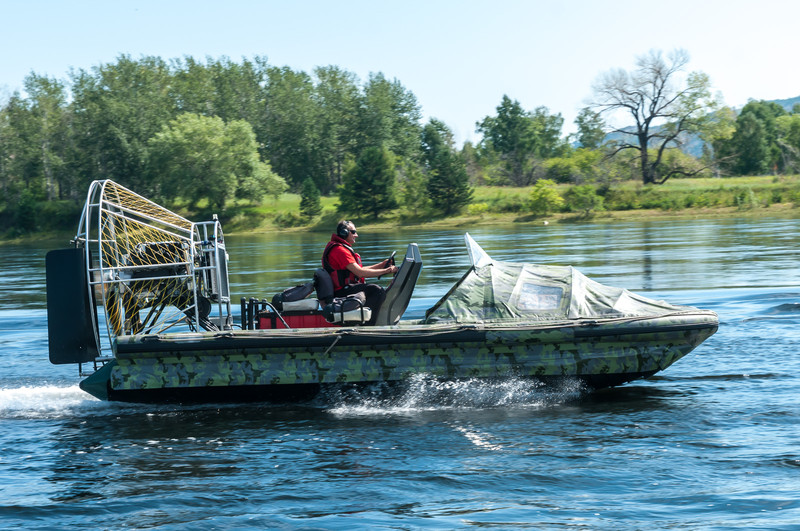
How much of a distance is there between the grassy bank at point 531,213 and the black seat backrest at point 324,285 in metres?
47.0

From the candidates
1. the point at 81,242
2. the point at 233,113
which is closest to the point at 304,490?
the point at 81,242

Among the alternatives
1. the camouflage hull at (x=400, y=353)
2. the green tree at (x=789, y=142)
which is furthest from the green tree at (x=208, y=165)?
the camouflage hull at (x=400, y=353)

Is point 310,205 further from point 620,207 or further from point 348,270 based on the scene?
point 348,270

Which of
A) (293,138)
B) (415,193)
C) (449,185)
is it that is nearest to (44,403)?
(449,185)

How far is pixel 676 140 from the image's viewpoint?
7125 cm

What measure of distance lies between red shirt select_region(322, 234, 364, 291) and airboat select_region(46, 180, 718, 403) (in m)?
0.20

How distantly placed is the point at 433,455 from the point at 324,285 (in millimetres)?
2870

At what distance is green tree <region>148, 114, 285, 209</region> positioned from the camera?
7425cm

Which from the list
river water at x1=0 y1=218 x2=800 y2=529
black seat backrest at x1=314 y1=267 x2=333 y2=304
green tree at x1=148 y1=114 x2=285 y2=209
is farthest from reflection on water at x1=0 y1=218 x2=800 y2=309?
green tree at x1=148 y1=114 x2=285 y2=209

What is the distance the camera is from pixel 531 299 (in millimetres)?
10008

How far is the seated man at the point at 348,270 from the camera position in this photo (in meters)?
10.2

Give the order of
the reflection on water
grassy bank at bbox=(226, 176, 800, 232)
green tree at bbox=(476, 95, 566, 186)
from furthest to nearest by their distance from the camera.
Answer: green tree at bbox=(476, 95, 566, 186), grassy bank at bbox=(226, 176, 800, 232), the reflection on water

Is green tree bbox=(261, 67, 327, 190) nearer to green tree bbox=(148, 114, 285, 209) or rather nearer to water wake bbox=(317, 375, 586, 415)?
green tree bbox=(148, 114, 285, 209)

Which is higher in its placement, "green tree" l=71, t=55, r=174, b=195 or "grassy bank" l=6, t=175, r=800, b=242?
"green tree" l=71, t=55, r=174, b=195
